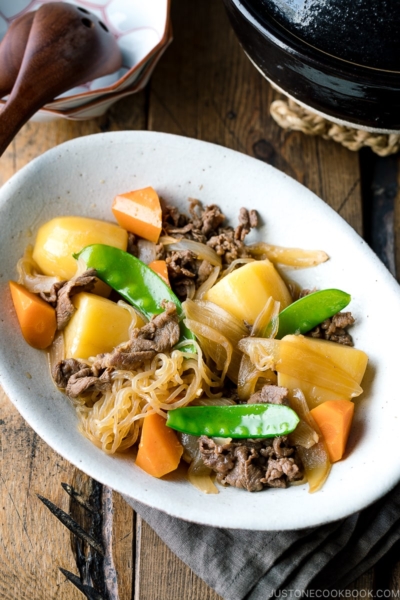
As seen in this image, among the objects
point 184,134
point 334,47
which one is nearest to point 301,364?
point 334,47

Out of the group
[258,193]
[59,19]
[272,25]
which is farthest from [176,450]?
[59,19]

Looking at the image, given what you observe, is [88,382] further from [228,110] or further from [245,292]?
[228,110]

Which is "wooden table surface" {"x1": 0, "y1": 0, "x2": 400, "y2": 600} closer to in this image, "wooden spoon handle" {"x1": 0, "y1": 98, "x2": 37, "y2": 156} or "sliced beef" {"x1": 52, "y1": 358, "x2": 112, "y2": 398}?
"sliced beef" {"x1": 52, "y1": 358, "x2": 112, "y2": 398}

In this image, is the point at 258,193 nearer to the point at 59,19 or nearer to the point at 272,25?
the point at 272,25

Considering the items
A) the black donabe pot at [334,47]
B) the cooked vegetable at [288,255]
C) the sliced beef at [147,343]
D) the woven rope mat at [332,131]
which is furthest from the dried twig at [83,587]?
the woven rope mat at [332,131]

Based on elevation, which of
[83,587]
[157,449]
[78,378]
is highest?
[78,378]

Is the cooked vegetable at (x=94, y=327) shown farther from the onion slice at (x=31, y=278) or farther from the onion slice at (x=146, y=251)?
the onion slice at (x=146, y=251)

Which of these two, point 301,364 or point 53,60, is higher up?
point 53,60
